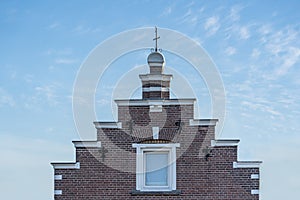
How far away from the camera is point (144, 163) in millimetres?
17016

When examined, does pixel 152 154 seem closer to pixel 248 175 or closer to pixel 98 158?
pixel 98 158

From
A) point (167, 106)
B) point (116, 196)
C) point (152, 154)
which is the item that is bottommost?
point (116, 196)

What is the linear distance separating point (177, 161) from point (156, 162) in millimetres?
562

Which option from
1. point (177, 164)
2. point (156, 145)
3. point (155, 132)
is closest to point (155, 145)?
point (156, 145)

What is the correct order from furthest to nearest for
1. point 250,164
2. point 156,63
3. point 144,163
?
point 156,63 → point 144,163 → point 250,164

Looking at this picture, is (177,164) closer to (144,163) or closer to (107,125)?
(144,163)

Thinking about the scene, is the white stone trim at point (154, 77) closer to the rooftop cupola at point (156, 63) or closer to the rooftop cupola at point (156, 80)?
the rooftop cupola at point (156, 80)

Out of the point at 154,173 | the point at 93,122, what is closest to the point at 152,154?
the point at 154,173

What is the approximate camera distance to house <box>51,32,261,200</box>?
16.7 metres

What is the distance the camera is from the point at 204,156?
16.9 meters

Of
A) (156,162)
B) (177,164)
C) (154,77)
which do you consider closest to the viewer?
(177,164)

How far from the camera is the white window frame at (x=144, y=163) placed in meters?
16.8

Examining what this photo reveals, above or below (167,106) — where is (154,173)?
below

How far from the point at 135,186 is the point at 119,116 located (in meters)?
1.80
